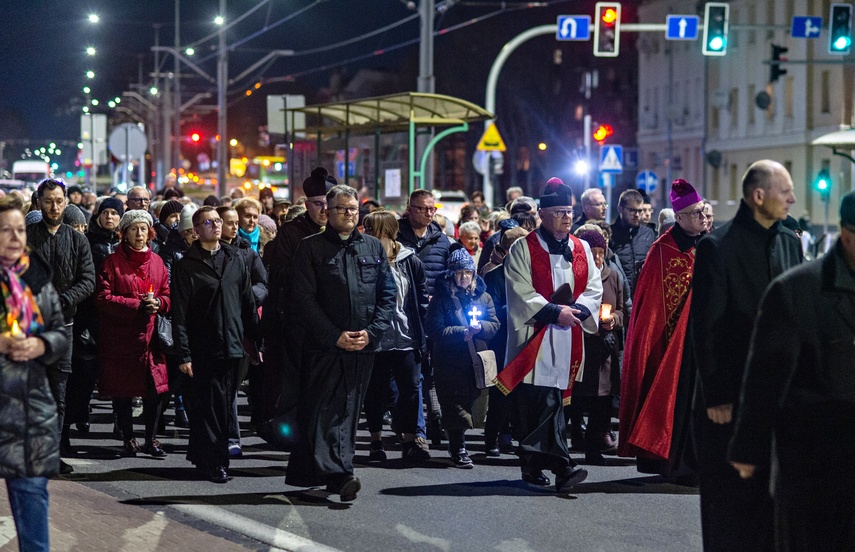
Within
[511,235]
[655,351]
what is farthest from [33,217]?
[655,351]

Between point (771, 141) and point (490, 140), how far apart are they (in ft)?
109

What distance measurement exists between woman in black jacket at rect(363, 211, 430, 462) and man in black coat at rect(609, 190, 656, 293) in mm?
2437

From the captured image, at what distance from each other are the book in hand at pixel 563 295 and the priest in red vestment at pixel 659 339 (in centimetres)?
42

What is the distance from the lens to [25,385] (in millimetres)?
5883

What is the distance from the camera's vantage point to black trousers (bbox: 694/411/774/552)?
5625 mm

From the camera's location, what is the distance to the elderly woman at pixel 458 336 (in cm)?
1026

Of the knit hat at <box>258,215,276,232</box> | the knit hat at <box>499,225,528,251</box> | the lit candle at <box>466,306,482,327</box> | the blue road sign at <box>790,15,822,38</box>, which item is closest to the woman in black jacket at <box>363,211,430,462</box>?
the lit candle at <box>466,306,482,327</box>

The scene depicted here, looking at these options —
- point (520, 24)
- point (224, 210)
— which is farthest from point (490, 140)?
point (520, 24)

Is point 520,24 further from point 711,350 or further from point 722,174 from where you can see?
point 711,350

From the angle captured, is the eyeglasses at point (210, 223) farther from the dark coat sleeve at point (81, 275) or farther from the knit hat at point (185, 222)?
the knit hat at point (185, 222)

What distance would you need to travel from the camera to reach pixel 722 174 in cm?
6169

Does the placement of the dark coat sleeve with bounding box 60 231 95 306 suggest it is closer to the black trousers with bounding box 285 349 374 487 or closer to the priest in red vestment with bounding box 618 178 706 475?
the black trousers with bounding box 285 349 374 487

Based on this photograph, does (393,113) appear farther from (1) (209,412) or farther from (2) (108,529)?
(2) (108,529)

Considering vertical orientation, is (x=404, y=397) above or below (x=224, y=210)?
below
